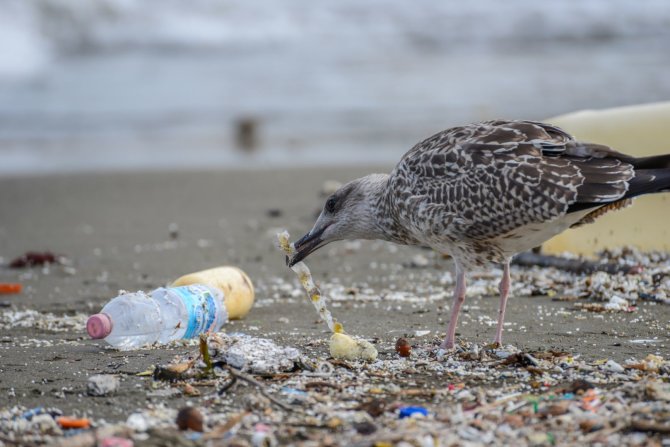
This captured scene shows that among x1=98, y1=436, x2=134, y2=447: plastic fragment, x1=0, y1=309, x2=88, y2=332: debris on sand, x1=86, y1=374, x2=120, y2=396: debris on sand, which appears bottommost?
x1=0, y1=309, x2=88, y2=332: debris on sand

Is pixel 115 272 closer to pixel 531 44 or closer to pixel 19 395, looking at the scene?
pixel 19 395

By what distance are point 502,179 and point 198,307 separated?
1.90 meters

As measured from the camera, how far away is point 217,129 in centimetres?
1625

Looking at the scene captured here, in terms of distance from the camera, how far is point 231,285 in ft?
20.2

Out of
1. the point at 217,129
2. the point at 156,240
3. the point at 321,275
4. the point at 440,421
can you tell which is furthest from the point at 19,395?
the point at 217,129

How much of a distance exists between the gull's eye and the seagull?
0.42 m

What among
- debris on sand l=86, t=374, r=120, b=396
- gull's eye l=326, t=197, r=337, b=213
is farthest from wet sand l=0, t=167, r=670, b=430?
gull's eye l=326, t=197, r=337, b=213

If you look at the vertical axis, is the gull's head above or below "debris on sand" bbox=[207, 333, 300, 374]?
above

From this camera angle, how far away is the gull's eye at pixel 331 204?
5918mm

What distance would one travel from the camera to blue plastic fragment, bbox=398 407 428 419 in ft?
12.8

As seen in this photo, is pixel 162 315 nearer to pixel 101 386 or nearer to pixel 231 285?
pixel 231 285

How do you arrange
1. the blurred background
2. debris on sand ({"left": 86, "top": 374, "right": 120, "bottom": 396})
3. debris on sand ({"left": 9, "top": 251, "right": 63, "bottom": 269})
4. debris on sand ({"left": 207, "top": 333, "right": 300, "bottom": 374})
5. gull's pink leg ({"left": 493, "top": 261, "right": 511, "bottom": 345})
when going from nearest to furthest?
debris on sand ({"left": 86, "top": 374, "right": 120, "bottom": 396}), debris on sand ({"left": 207, "top": 333, "right": 300, "bottom": 374}), gull's pink leg ({"left": 493, "top": 261, "right": 511, "bottom": 345}), debris on sand ({"left": 9, "top": 251, "right": 63, "bottom": 269}), the blurred background

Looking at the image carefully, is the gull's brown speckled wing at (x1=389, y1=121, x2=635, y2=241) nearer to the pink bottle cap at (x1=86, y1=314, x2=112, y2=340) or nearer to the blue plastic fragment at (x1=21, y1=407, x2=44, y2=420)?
the pink bottle cap at (x1=86, y1=314, x2=112, y2=340)

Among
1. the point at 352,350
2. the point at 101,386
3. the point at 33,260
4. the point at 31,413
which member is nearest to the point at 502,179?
the point at 352,350
